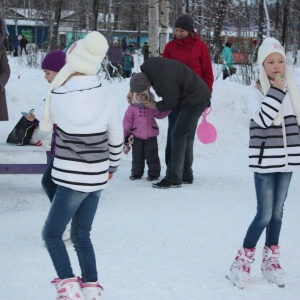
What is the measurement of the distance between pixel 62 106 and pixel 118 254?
1.63 meters

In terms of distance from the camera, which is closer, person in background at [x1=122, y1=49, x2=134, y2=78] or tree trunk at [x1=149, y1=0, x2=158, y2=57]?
tree trunk at [x1=149, y1=0, x2=158, y2=57]

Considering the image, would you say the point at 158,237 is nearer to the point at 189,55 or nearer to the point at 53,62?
the point at 53,62

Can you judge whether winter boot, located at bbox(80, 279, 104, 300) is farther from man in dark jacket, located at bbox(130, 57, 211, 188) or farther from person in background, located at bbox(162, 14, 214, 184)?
person in background, located at bbox(162, 14, 214, 184)

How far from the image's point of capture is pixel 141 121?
7.77 metres

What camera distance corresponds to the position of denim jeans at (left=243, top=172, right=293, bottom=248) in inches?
162

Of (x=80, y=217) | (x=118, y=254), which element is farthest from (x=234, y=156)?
(x=80, y=217)

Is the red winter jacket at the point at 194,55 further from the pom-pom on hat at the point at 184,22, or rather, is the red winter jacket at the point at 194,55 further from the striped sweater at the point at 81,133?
the striped sweater at the point at 81,133

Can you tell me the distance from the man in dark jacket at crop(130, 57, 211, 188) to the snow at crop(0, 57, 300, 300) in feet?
1.11

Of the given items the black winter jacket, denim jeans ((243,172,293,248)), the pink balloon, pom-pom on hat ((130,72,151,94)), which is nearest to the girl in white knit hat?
denim jeans ((243,172,293,248))

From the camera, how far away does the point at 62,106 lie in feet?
11.9

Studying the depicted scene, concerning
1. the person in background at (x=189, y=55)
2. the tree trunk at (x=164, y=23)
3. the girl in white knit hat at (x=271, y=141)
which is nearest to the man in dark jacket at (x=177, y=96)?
the person in background at (x=189, y=55)

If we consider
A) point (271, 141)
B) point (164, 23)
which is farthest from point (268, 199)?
point (164, 23)

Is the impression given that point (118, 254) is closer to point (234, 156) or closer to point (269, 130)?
point (269, 130)

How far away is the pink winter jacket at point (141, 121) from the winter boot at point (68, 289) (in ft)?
13.8
